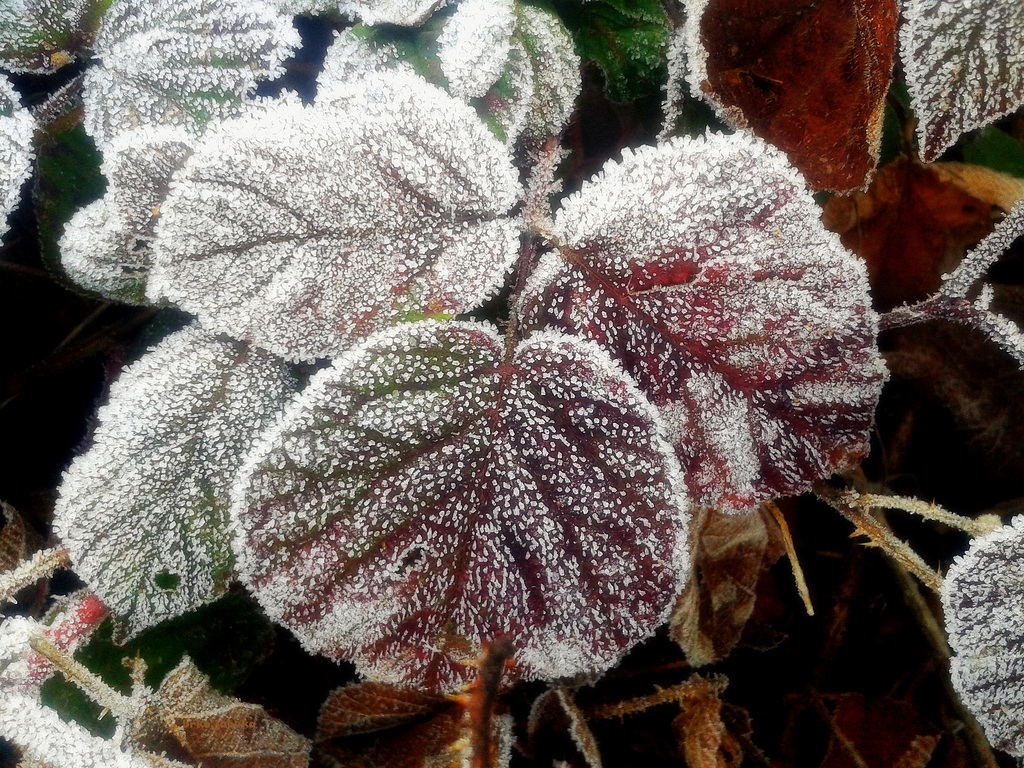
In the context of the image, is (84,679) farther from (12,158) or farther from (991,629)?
(991,629)

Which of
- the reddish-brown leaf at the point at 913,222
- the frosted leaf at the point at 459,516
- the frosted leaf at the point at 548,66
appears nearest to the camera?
the frosted leaf at the point at 459,516

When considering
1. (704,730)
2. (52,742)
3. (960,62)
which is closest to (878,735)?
(704,730)

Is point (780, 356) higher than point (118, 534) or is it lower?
higher

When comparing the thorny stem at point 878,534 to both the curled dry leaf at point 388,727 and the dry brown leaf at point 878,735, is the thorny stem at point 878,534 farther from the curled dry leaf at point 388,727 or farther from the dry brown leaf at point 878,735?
the curled dry leaf at point 388,727

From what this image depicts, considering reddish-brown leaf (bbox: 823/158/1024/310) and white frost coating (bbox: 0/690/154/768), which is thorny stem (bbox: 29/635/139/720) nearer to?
white frost coating (bbox: 0/690/154/768)

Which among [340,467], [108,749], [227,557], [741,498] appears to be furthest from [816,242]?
[108,749]

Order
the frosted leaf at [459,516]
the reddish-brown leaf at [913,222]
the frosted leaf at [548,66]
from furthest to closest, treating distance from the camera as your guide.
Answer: the reddish-brown leaf at [913,222]
the frosted leaf at [548,66]
the frosted leaf at [459,516]

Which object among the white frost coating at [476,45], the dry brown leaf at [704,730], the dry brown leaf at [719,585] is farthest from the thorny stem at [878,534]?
the white frost coating at [476,45]

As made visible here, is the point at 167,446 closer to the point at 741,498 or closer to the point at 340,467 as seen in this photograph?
the point at 340,467
